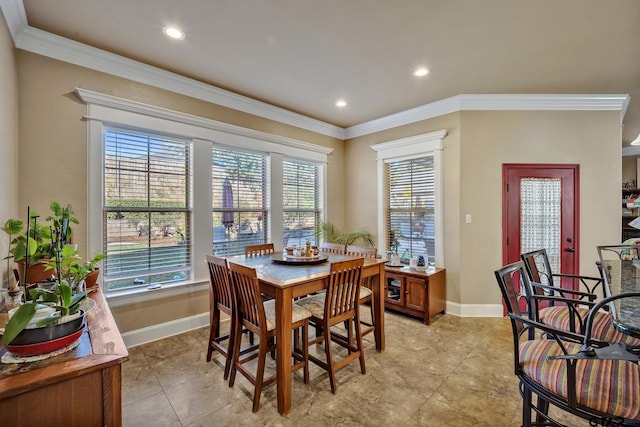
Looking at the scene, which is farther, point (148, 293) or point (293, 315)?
point (148, 293)

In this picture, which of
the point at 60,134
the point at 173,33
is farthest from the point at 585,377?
the point at 60,134

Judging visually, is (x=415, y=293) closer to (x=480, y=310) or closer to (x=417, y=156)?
(x=480, y=310)

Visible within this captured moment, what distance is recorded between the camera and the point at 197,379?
2.34 meters

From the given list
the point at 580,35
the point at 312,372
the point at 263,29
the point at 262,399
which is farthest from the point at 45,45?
the point at 580,35

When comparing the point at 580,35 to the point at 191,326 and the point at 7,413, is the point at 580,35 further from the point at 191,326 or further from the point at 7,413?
the point at 191,326

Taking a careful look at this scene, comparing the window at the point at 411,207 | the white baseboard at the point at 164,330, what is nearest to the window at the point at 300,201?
the window at the point at 411,207

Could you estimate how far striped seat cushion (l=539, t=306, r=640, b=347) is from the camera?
1.65 metres

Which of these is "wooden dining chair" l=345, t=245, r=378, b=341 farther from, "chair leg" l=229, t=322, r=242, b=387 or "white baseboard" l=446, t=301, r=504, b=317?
"white baseboard" l=446, t=301, r=504, b=317

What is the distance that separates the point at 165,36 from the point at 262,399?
3030mm

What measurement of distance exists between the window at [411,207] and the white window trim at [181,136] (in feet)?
Answer: 4.84

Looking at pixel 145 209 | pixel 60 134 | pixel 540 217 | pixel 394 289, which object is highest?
pixel 60 134

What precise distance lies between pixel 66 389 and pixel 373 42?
2943 mm

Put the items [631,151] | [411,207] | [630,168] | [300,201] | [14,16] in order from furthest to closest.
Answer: [630,168] → [631,151] → [300,201] → [411,207] → [14,16]

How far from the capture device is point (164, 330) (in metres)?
3.06
